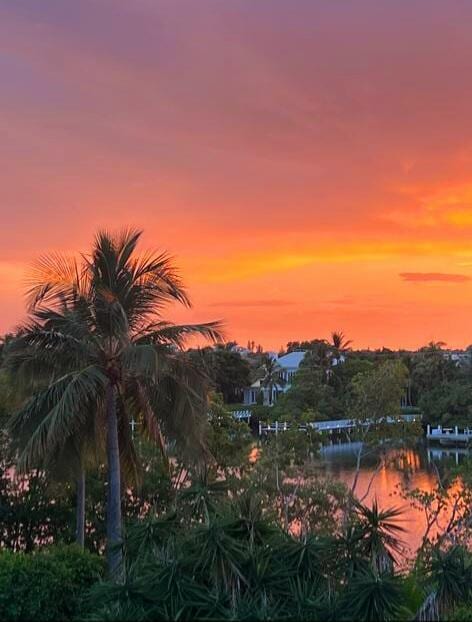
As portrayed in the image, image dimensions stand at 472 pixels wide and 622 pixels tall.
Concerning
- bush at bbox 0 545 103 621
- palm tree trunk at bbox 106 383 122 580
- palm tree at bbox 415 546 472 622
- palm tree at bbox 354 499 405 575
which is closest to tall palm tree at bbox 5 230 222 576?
palm tree trunk at bbox 106 383 122 580

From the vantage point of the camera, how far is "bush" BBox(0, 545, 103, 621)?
→ 7852 mm

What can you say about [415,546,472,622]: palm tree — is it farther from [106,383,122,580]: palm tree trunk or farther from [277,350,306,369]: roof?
[277,350,306,369]: roof

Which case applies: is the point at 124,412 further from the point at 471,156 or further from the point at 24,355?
the point at 471,156

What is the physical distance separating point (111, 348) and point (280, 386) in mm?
61459

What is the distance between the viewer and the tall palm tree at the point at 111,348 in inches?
438

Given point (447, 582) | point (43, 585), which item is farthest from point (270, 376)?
point (447, 582)

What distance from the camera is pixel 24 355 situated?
11344mm

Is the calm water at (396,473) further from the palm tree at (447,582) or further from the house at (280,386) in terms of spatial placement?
the house at (280,386)

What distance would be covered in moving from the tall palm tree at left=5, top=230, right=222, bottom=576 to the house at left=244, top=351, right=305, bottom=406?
182ft

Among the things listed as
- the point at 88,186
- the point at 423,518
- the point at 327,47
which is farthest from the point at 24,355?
the point at 423,518

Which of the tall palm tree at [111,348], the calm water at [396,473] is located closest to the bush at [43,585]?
the tall palm tree at [111,348]

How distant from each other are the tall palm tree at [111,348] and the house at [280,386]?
55369 mm

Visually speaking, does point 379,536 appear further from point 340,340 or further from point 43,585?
point 340,340

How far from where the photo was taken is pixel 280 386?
72125 mm
